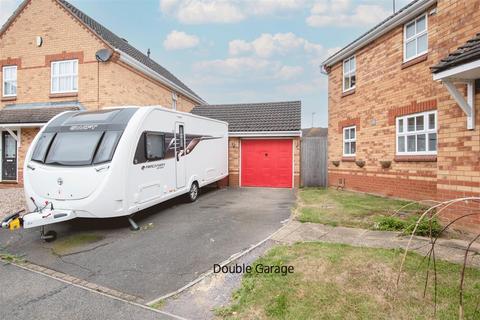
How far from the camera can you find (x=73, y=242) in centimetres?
577

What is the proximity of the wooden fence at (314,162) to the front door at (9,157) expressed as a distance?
1282 cm

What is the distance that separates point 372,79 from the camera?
10.4 meters

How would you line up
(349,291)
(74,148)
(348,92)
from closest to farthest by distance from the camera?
(349,291) → (74,148) → (348,92)

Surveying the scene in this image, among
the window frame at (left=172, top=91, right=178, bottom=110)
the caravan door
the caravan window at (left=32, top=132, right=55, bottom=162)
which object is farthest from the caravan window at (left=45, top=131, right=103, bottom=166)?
the window frame at (left=172, top=91, right=178, bottom=110)

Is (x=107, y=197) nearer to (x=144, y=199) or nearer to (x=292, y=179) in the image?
(x=144, y=199)

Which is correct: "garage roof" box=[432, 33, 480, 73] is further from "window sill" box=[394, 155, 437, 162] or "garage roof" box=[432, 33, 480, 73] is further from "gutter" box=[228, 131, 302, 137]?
"gutter" box=[228, 131, 302, 137]

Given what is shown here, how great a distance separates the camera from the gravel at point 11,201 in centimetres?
831

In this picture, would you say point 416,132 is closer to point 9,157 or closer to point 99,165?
point 99,165

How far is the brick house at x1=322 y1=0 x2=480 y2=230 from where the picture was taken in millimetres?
5238

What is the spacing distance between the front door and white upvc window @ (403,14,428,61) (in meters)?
15.8

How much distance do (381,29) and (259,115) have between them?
23.4 feet

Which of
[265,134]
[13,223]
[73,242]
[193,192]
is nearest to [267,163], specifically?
[265,134]

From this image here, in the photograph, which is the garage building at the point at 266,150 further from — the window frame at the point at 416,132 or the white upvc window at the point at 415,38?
the white upvc window at the point at 415,38

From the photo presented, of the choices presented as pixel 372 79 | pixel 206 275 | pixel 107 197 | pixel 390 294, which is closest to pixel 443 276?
pixel 390 294
